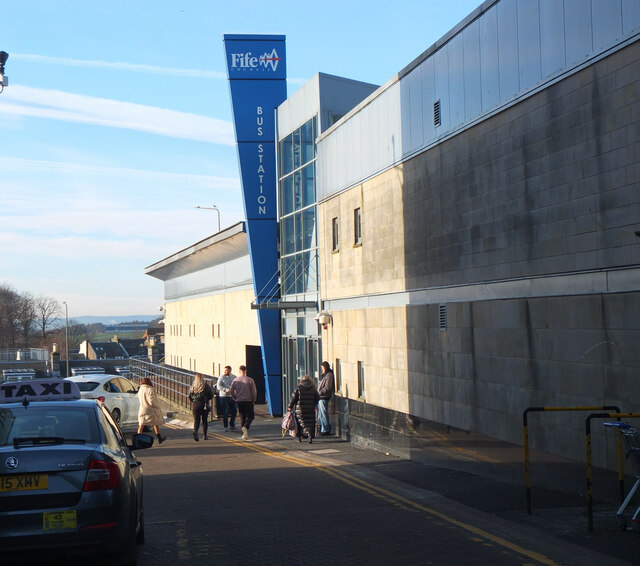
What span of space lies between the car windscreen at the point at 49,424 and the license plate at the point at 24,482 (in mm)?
465

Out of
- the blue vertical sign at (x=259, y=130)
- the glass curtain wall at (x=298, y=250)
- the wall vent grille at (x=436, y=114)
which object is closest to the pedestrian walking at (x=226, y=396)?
the glass curtain wall at (x=298, y=250)

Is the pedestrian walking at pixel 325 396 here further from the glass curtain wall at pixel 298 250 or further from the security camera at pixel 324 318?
the glass curtain wall at pixel 298 250

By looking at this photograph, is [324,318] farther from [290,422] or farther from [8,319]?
[8,319]

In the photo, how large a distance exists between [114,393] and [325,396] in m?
6.90

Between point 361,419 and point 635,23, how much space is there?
11312 millimetres

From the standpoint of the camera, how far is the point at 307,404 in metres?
19.3

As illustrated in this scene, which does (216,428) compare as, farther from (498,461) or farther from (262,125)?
(498,461)

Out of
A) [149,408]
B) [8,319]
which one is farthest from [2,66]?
[8,319]

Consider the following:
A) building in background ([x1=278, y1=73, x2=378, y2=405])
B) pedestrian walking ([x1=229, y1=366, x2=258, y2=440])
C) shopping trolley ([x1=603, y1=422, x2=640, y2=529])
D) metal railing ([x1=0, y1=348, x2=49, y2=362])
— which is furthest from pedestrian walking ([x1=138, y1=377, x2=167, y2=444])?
metal railing ([x1=0, y1=348, x2=49, y2=362])

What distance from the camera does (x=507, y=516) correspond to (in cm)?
978

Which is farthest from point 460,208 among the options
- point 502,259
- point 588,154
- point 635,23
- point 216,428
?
point 216,428

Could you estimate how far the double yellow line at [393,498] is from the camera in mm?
8008

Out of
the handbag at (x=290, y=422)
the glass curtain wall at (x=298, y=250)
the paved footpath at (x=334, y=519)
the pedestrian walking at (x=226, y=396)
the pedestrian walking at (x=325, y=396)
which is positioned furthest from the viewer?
the glass curtain wall at (x=298, y=250)

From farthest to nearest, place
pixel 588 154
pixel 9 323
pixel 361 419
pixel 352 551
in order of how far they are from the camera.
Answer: pixel 9 323 < pixel 361 419 < pixel 588 154 < pixel 352 551
